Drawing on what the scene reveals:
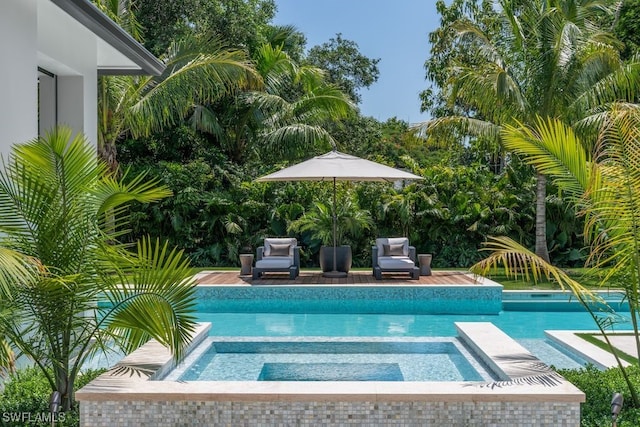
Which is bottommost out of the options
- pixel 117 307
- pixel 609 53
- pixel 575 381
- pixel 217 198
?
pixel 575 381

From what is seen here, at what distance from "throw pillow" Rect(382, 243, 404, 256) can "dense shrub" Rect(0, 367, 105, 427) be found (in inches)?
348

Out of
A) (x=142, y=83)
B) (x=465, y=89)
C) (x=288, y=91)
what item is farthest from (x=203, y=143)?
(x=465, y=89)

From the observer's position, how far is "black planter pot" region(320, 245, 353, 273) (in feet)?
45.1

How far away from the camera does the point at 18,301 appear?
4.46 metres

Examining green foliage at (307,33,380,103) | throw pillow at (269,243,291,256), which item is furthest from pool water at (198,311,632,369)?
green foliage at (307,33,380,103)

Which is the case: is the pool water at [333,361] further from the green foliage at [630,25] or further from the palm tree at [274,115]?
the palm tree at [274,115]

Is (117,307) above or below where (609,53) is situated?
below

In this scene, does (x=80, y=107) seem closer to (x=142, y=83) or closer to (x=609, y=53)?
(x=142, y=83)

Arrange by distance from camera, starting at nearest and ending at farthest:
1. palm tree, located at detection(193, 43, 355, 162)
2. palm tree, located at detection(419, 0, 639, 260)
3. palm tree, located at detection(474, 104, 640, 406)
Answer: palm tree, located at detection(474, 104, 640, 406), palm tree, located at detection(419, 0, 639, 260), palm tree, located at detection(193, 43, 355, 162)

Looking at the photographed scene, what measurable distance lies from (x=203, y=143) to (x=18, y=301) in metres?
16.9

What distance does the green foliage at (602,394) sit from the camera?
470 centimetres

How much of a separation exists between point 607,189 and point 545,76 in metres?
10.4

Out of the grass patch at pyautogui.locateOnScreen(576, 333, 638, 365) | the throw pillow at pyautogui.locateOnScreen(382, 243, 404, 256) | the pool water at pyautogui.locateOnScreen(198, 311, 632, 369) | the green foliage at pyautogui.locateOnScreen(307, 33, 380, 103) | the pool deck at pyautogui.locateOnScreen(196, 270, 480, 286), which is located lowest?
the pool water at pyautogui.locateOnScreen(198, 311, 632, 369)

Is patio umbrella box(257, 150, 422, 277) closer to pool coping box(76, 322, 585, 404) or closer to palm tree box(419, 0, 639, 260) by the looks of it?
palm tree box(419, 0, 639, 260)
